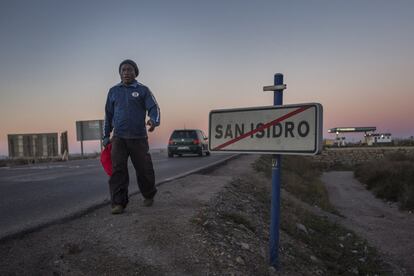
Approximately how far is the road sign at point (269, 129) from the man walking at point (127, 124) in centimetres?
137

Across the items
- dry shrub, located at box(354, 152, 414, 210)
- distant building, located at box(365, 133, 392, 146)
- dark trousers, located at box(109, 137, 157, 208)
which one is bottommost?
distant building, located at box(365, 133, 392, 146)

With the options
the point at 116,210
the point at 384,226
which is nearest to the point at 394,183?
the point at 384,226

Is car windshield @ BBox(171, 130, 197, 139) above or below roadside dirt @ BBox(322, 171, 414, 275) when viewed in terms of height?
above

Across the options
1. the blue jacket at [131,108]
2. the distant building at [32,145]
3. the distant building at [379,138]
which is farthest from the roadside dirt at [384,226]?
the distant building at [379,138]

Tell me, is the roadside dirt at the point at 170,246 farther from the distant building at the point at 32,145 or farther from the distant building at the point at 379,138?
the distant building at the point at 379,138

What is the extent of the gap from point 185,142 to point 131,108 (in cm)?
1673

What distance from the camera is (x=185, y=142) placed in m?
21.0

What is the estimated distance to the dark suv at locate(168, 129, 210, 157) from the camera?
68.5ft

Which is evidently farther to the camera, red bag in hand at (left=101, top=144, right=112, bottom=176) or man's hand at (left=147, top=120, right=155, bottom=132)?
red bag in hand at (left=101, top=144, right=112, bottom=176)

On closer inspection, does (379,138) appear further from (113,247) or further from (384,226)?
(113,247)

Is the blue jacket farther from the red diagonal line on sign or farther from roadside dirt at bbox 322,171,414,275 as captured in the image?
roadside dirt at bbox 322,171,414,275

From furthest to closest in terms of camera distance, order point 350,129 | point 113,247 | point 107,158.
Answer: point 350,129 → point 107,158 → point 113,247

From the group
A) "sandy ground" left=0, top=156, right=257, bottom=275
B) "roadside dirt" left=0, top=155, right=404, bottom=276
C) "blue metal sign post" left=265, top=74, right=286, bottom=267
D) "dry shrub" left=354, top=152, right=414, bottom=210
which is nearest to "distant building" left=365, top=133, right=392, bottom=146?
"dry shrub" left=354, top=152, right=414, bottom=210

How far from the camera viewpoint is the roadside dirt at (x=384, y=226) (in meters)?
6.70
